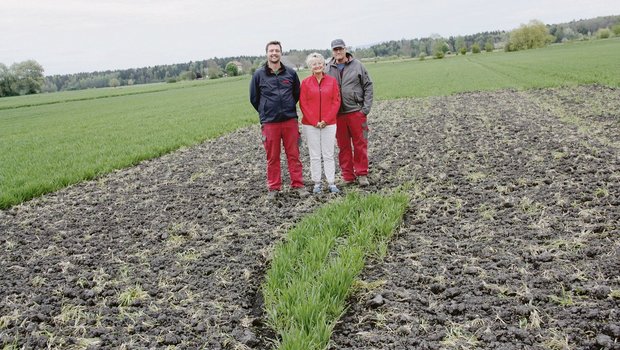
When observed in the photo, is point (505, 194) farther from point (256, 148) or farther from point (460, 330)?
point (256, 148)

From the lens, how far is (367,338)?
403 centimetres

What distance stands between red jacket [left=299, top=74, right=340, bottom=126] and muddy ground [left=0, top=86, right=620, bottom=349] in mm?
1463

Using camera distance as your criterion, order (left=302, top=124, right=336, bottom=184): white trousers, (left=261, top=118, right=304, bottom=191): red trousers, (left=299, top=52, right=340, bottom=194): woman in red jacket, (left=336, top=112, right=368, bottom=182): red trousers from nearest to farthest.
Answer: (left=299, top=52, right=340, bottom=194): woman in red jacket, (left=261, top=118, right=304, bottom=191): red trousers, (left=302, top=124, right=336, bottom=184): white trousers, (left=336, top=112, right=368, bottom=182): red trousers

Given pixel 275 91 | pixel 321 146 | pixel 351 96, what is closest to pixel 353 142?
pixel 321 146

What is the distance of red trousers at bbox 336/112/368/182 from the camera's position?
856 centimetres

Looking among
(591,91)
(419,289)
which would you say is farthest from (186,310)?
(591,91)

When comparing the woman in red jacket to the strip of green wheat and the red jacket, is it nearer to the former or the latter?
the red jacket

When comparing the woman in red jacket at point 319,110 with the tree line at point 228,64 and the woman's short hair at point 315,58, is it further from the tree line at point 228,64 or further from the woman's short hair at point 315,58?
the tree line at point 228,64

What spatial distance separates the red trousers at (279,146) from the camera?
830cm

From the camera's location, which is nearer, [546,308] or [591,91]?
[546,308]

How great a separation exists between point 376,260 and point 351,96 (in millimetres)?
3679

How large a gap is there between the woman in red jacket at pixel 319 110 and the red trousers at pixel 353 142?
1.03 feet

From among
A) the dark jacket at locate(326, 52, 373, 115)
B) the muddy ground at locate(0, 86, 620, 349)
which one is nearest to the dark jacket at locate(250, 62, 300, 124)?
the dark jacket at locate(326, 52, 373, 115)

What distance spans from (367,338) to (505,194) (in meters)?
4.42
